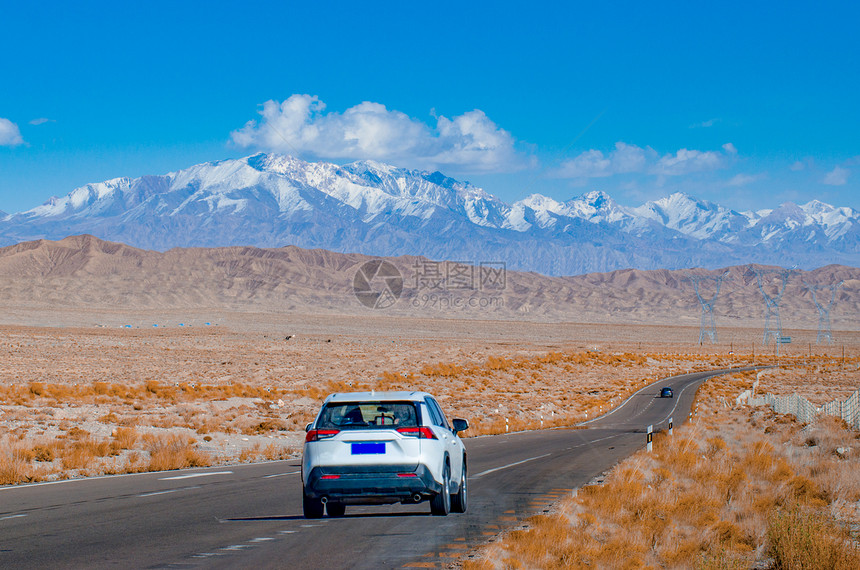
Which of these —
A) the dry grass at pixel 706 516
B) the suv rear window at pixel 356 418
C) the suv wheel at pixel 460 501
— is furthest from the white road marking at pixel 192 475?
the dry grass at pixel 706 516

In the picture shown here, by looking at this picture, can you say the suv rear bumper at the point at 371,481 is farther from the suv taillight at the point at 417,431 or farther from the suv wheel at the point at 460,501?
the suv wheel at the point at 460,501

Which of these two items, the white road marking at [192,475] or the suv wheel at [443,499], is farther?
the white road marking at [192,475]

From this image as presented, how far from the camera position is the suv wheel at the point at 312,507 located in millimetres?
11750

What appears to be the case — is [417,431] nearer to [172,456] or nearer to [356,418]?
[356,418]

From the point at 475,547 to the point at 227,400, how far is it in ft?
112

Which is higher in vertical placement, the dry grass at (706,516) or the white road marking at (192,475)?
the dry grass at (706,516)

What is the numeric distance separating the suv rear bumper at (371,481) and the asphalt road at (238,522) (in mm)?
545

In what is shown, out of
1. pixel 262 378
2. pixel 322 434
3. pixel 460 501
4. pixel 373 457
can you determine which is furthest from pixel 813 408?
pixel 262 378

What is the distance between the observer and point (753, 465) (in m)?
17.5

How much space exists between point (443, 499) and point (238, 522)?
2849 mm

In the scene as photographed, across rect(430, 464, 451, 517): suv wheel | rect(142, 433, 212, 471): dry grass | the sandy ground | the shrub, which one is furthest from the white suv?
rect(142, 433, 212, 471): dry grass

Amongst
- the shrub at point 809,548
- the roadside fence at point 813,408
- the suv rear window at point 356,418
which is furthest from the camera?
the roadside fence at point 813,408

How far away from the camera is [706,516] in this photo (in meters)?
11.8

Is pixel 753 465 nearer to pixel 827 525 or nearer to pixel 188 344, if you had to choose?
pixel 827 525
